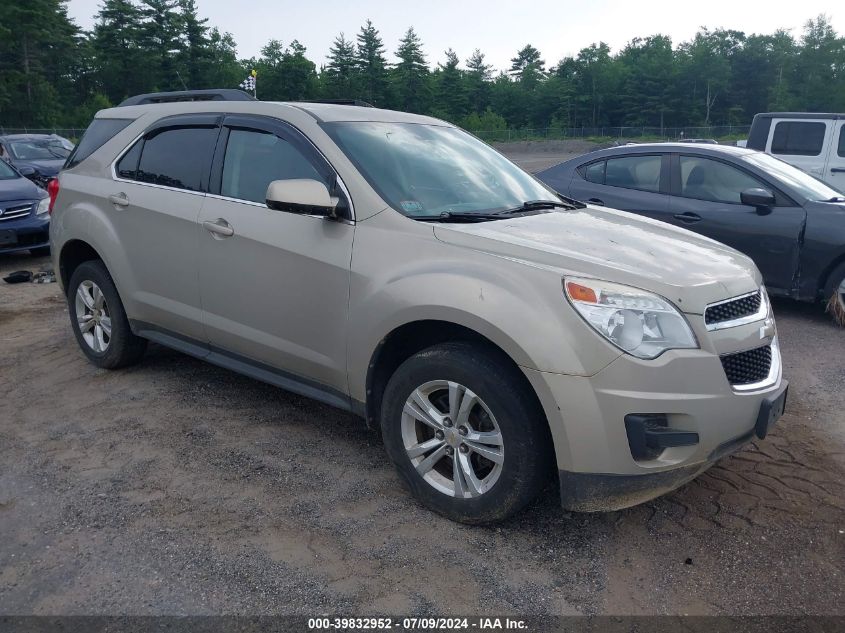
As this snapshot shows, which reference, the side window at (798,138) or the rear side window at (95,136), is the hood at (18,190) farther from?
the side window at (798,138)

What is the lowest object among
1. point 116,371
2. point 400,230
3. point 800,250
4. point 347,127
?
point 116,371

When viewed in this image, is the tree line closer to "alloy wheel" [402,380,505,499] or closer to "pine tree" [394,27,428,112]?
"pine tree" [394,27,428,112]

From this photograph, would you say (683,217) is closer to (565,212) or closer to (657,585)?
(565,212)

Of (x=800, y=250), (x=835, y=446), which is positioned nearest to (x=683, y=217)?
(x=800, y=250)

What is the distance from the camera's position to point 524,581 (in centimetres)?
297

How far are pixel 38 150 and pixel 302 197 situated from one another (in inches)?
612

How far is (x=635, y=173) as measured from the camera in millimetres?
7625

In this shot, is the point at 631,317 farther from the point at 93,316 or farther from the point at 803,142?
the point at 803,142

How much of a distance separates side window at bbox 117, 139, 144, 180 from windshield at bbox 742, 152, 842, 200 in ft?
17.7

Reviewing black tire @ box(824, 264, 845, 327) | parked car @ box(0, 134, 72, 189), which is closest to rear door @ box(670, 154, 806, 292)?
black tire @ box(824, 264, 845, 327)

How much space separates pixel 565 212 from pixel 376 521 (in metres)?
1.93

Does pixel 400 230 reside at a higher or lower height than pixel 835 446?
higher

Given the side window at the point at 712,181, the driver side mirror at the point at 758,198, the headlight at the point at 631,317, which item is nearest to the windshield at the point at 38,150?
the side window at the point at 712,181

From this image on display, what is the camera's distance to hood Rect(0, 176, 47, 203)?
32.8ft
